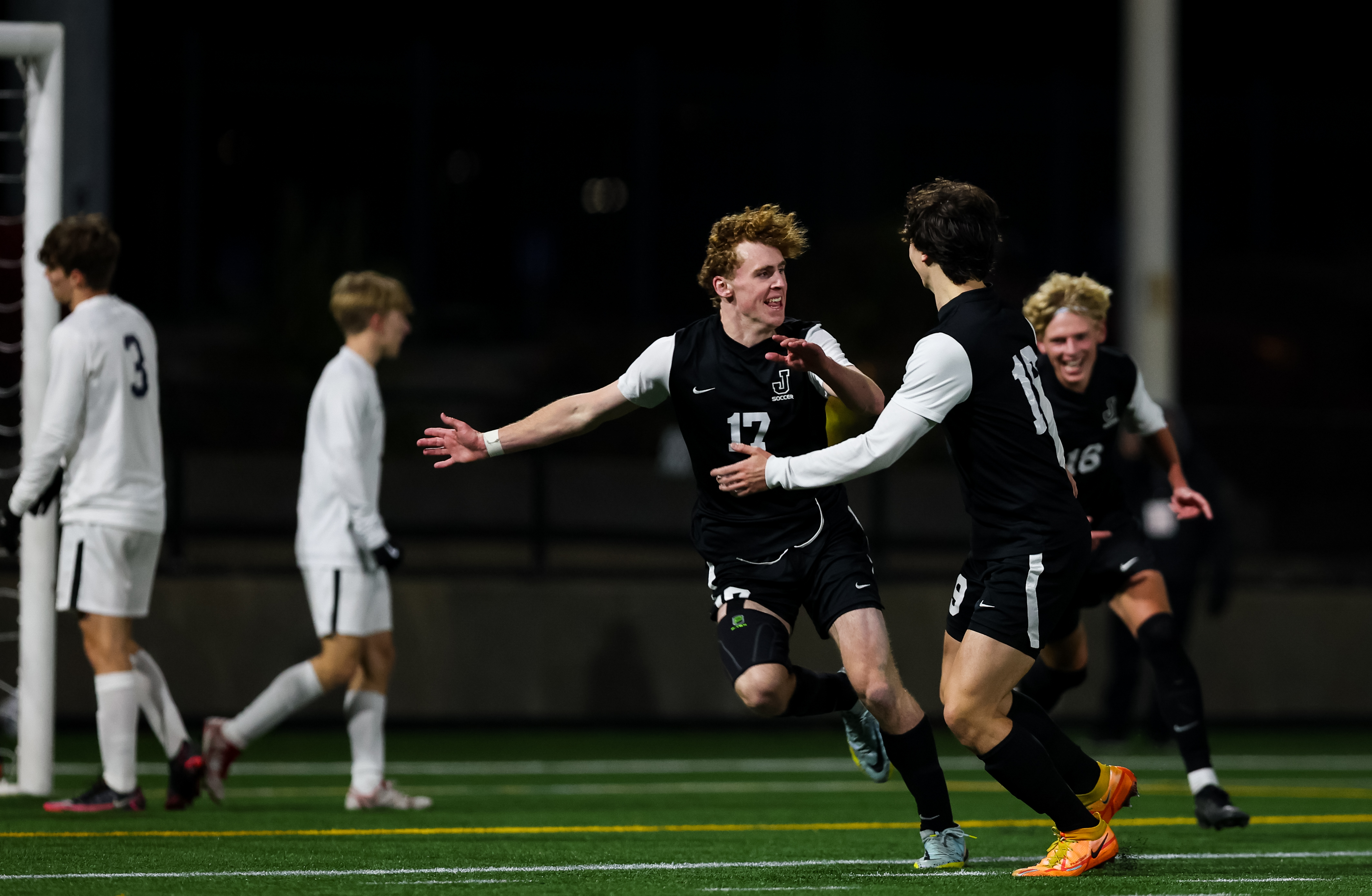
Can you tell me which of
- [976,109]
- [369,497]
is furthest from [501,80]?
[369,497]

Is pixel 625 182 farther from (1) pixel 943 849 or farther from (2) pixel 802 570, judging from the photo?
(1) pixel 943 849

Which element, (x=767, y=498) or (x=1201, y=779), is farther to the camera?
(x=1201, y=779)

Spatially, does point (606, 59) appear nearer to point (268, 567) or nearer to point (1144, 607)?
point (268, 567)

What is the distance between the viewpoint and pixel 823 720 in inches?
587

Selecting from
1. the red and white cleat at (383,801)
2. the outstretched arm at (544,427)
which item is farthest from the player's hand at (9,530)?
the outstretched arm at (544,427)

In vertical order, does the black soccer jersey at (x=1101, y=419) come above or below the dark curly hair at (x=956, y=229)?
below

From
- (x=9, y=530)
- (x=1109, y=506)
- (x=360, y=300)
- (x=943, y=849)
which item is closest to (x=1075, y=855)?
(x=943, y=849)

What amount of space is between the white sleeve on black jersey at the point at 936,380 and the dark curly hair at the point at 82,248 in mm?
3913

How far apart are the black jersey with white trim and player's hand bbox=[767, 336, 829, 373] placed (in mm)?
374

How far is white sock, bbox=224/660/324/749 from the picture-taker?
8508 mm

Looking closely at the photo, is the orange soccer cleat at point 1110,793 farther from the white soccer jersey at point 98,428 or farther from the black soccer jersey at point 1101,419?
the white soccer jersey at point 98,428

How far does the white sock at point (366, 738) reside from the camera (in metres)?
8.73

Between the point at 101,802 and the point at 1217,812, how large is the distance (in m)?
4.63

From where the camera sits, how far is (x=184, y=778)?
331 inches
